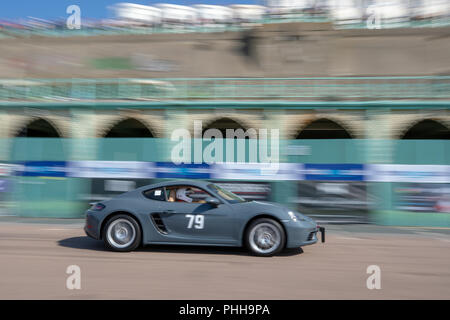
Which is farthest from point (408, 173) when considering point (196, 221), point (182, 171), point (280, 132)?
point (196, 221)

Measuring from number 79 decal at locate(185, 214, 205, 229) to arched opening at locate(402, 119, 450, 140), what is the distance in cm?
1693

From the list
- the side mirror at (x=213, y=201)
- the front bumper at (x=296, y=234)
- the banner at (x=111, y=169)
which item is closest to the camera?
the front bumper at (x=296, y=234)

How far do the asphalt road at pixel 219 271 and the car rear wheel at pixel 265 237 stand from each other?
7.8 inches

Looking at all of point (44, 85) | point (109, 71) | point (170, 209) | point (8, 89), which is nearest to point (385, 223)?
Answer: point (170, 209)

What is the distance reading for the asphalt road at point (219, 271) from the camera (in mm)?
4961

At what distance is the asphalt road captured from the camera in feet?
16.3

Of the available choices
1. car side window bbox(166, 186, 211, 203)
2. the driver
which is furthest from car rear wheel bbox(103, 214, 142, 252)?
the driver

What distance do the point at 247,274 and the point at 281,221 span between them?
4.60 ft

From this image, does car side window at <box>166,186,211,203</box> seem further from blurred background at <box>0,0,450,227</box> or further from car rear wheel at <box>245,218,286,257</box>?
blurred background at <box>0,0,450,227</box>

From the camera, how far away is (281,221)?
275 inches

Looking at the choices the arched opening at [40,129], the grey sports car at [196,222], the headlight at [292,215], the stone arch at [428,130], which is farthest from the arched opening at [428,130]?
the arched opening at [40,129]

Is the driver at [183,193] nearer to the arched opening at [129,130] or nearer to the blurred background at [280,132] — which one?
the blurred background at [280,132]
